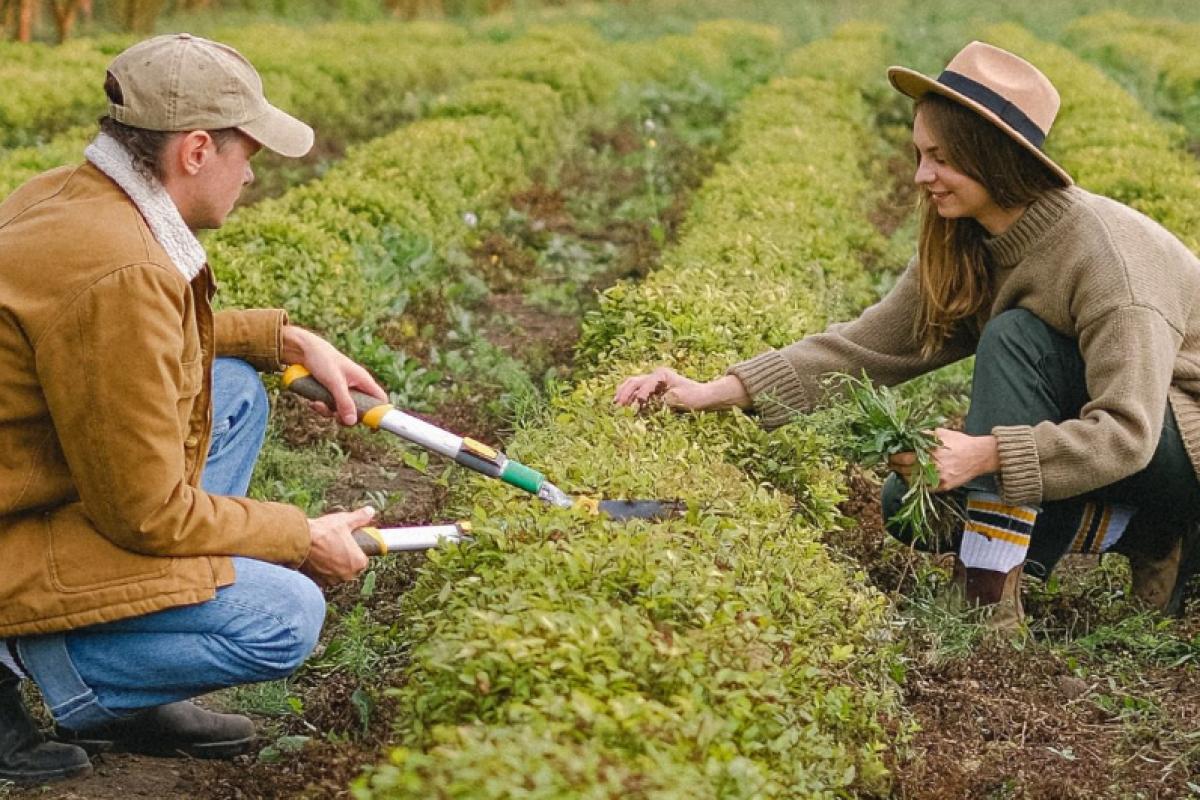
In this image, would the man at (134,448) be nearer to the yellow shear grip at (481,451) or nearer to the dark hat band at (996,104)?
the yellow shear grip at (481,451)

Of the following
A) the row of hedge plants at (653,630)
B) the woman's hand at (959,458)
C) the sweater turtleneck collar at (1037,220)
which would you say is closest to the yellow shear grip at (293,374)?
the row of hedge plants at (653,630)

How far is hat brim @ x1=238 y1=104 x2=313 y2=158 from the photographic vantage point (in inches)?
125

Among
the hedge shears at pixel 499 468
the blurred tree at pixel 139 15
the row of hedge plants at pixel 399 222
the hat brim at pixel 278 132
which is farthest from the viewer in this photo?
the blurred tree at pixel 139 15

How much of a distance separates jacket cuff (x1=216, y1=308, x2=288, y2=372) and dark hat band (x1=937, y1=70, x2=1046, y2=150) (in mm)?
1843

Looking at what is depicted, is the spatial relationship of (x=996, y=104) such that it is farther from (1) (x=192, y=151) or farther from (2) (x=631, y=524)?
(1) (x=192, y=151)

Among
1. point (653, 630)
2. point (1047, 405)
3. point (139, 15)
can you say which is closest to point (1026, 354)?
point (1047, 405)

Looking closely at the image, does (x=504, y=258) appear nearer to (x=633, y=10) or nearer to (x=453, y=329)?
(x=453, y=329)

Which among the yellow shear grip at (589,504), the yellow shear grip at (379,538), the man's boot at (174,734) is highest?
the yellow shear grip at (589,504)

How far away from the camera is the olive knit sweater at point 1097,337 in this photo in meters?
3.74

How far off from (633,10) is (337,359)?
30.4 meters

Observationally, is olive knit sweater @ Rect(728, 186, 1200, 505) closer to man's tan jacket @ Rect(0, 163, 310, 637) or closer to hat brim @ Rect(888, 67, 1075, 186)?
hat brim @ Rect(888, 67, 1075, 186)

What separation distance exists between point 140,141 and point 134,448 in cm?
66

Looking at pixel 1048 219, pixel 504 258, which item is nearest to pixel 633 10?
pixel 504 258

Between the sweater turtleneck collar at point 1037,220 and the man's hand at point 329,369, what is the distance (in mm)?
1751
